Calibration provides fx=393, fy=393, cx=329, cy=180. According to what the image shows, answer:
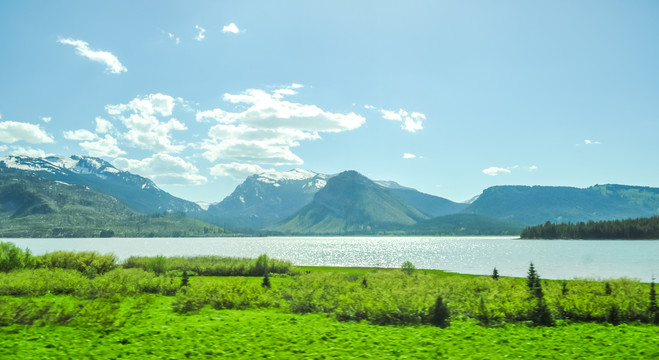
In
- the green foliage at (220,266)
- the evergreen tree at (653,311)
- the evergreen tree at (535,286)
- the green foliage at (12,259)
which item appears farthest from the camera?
the green foliage at (220,266)

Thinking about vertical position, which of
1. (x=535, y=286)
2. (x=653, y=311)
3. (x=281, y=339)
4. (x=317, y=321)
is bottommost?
(x=317, y=321)

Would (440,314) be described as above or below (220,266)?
above

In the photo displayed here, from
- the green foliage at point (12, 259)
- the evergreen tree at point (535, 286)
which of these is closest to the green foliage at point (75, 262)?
the green foliage at point (12, 259)

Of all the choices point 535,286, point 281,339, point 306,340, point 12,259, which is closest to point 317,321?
point 306,340

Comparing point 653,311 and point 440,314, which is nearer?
point 440,314

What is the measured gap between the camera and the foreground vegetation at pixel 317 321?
17.6m

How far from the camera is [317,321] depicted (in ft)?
81.9

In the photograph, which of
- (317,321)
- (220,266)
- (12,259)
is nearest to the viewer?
(317,321)

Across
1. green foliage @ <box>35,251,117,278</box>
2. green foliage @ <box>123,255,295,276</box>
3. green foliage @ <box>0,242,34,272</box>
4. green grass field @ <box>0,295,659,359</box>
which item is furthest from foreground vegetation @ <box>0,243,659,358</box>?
green foliage @ <box>123,255,295,276</box>

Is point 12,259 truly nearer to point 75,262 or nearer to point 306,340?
point 75,262

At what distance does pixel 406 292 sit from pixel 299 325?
9.02 meters

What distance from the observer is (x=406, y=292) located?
Answer: 28.5 m

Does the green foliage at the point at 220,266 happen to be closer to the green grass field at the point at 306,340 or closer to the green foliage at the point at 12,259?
the green foliage at the point at 12,259

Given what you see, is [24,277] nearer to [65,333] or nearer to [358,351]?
[65,333]
